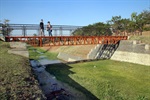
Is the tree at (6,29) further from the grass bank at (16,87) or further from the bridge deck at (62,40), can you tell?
the grass bank at (16,87)

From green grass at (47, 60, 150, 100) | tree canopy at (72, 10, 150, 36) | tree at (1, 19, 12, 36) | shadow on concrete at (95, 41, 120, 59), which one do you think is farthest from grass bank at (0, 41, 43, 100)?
shadow on concrete at (95, 41, 120, 59)

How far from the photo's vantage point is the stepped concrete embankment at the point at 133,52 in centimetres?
2593

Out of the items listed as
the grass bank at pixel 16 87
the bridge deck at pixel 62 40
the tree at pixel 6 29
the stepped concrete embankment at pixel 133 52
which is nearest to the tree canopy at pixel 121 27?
the bridge deck at pixel 62 40

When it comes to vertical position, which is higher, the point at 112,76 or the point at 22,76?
the point at 22,76

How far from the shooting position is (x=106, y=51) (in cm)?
3362

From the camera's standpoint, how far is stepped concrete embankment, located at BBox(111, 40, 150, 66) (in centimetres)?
2593

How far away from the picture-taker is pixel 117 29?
38062 mm

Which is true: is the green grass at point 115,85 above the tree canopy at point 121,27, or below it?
below

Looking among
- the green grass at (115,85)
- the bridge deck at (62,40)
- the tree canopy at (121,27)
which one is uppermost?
the tree canopy at (121,27)

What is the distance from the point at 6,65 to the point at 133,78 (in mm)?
13314

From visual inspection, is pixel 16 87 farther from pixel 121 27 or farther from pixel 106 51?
pixel 121 27

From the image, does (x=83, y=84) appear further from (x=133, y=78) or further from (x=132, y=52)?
(x=132, y=52)

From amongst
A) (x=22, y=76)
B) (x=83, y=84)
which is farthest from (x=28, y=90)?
(x=83, y=84)

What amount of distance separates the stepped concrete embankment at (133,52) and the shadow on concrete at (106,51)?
0.82 metres
